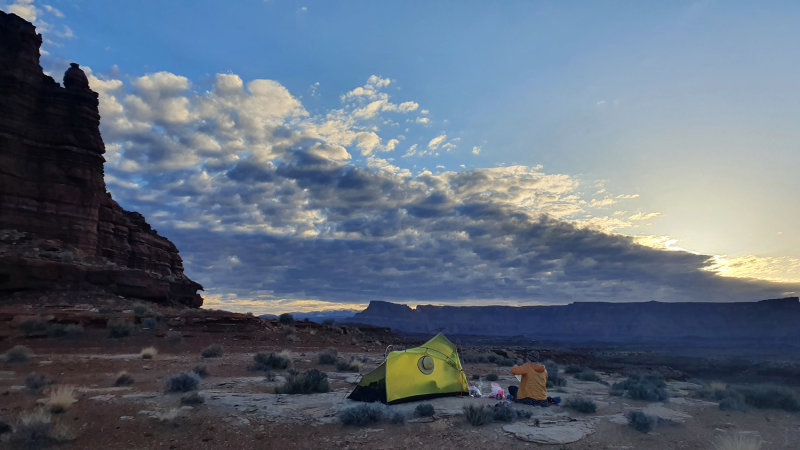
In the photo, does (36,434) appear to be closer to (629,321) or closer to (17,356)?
(17,356)

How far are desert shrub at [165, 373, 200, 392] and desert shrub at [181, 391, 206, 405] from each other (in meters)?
1.45

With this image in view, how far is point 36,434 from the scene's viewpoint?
8164mm

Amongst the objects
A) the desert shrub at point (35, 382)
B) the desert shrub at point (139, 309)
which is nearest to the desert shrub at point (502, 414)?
the desert shrub at point (35, 382)

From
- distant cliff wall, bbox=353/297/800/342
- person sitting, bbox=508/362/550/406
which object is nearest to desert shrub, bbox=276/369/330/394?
person sitting, bbox=508/362/550/406

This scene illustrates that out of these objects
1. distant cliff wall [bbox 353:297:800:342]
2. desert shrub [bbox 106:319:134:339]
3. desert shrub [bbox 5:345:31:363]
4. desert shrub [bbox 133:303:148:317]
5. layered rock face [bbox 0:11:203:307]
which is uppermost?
layered rock face [bbox 0:11:203:307]

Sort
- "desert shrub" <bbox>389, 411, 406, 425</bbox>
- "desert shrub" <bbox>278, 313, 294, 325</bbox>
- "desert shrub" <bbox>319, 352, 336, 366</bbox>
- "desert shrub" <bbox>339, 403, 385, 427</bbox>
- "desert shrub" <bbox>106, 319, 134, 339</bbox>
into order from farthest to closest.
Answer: "desert shrub" <bbox>278, 313, 294, 325</bbox> < "desert shrub" <bbox>106, 319, 134, 339</bbox> < "desert shrub" <bbox>319, 352, 336, 366</bbox> < "desert shrub" <bbox>389, 411, 406, 425</bbox> < "desert shrub" <bbox>339, 403, 385, 427</bbox>

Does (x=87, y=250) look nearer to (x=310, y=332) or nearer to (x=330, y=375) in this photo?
(x=310, y=332)

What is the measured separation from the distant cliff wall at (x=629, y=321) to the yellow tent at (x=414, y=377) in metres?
150

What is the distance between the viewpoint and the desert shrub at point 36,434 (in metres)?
7.97

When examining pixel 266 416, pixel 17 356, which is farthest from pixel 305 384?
pixel 17 356

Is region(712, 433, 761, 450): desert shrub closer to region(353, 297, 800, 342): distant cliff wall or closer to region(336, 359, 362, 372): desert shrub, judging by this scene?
region(336, 359, 362, 372): desert shrub

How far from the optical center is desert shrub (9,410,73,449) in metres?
7.97

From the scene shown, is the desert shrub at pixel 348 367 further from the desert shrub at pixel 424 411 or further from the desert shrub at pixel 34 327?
the desert shrub at pixel 34 327

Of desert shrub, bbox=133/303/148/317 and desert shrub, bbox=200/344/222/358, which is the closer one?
desert shrub, bbox=200/344/222/358
